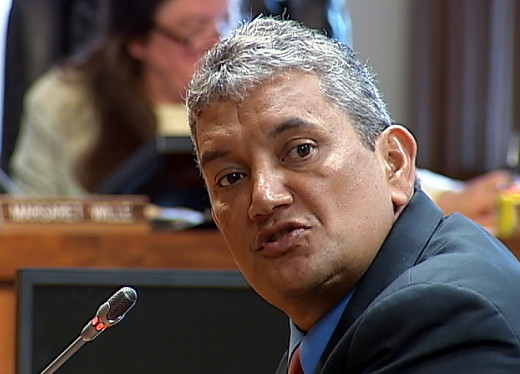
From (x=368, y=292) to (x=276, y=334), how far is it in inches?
33.5

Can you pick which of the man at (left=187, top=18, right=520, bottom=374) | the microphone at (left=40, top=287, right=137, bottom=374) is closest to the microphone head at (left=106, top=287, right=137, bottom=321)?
the microphone at (left=40, top=287, right=137, bottom=374)

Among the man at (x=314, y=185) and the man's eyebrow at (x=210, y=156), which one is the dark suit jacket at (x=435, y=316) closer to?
the man at (x=314, y=185)

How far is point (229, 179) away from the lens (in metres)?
1.81

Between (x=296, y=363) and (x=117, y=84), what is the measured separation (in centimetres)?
353

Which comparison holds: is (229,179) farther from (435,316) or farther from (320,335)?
(435,316)

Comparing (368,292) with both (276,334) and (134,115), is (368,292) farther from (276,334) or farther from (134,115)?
(134,115)

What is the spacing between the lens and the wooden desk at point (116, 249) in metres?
2.85

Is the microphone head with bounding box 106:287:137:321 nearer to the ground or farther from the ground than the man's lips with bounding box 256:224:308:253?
nearer to the ground

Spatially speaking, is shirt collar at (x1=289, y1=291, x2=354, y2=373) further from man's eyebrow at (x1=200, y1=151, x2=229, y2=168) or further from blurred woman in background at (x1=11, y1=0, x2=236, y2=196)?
blurred woman in background at (x1=11, y1=0, x2=236, y2=196)

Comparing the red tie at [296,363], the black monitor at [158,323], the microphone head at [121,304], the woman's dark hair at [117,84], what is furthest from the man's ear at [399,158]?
the woman's dark hair at [117,84]

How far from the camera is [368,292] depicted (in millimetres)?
1727

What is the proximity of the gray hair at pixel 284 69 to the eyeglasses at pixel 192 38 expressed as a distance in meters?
3.01

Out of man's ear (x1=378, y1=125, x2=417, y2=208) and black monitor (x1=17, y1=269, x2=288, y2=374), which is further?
black monitor (x1=17, y1=269, x2=288, y2=374)

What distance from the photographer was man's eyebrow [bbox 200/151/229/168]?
1.80 meters
